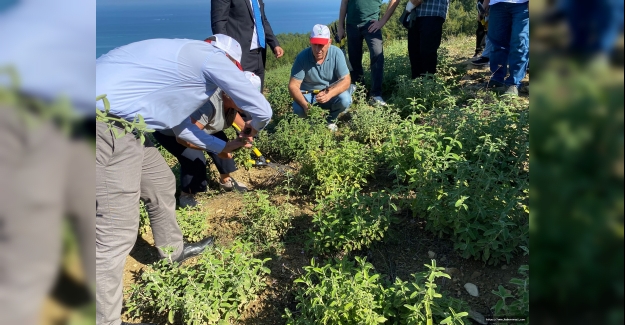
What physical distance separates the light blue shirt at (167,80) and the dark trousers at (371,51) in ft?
9.96

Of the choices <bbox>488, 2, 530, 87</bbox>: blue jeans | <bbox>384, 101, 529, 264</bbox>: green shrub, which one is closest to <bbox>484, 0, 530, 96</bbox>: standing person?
<bbox>488, 2, 530, 87</bbox>: blue jeans

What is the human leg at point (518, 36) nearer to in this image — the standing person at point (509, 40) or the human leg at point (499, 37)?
the standing person at point (509, 40)

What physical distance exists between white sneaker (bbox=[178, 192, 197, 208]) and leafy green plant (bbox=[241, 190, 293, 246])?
25.2 inches

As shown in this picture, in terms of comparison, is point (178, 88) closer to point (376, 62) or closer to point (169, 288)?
point (169, 288)

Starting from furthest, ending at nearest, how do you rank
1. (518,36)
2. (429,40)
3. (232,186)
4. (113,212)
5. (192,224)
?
1. (429,40)
2. (518,36)
3. (232,186)
4. (192,224)
5. (113,212)

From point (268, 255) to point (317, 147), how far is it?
151 centimetres

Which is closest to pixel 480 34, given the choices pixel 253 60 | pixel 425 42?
pixel 425 42

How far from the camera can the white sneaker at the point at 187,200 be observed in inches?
158

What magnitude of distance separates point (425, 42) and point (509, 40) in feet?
3.22

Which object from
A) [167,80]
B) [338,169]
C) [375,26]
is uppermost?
[375,26]

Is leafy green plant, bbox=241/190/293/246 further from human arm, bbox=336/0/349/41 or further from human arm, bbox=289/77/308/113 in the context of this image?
human arm, bbox=336/0/349/41

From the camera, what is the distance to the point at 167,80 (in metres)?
2.63

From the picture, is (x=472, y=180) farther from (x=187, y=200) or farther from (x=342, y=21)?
(x=342, y=21)

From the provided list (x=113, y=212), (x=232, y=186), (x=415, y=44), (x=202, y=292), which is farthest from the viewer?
(x=415, y=44)
